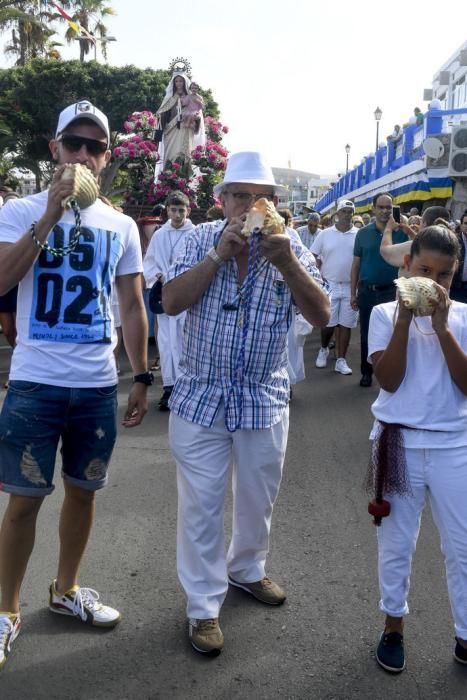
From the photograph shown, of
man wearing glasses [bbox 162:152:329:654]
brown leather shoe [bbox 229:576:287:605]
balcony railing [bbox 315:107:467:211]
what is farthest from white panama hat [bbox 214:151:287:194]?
balcony railing [bbox 315:107:467:211]

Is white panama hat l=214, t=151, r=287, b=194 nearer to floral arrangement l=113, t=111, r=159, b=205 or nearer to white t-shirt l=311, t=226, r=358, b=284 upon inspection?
white t-shirt l=311, t=226, r=358, b=284

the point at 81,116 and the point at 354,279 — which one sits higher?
the point at 81,116

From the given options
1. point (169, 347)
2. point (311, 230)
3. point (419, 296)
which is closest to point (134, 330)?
point (419, 296)

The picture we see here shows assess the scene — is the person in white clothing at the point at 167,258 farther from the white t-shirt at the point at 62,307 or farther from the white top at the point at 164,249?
the white t-shirt at the point at 62,307

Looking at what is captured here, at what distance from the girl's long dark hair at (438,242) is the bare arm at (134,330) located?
3.97ft

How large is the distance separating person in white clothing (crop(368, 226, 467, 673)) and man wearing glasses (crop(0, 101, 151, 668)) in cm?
112

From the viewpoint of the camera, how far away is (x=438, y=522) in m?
2.74

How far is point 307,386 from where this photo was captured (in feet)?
26.1

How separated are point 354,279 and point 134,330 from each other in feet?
17.6

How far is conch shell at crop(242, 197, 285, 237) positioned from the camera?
257 cm

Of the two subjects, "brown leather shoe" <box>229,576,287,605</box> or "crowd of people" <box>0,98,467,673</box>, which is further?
"brown leather shoe" <box>229,576,287,605</box>

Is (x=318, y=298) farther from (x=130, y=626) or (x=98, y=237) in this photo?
(x=130, y=626)

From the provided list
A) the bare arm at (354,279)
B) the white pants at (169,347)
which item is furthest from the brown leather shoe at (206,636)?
the bare arm at (354,279)

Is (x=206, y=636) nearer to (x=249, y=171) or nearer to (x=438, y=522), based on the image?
(x=438, y=522)
